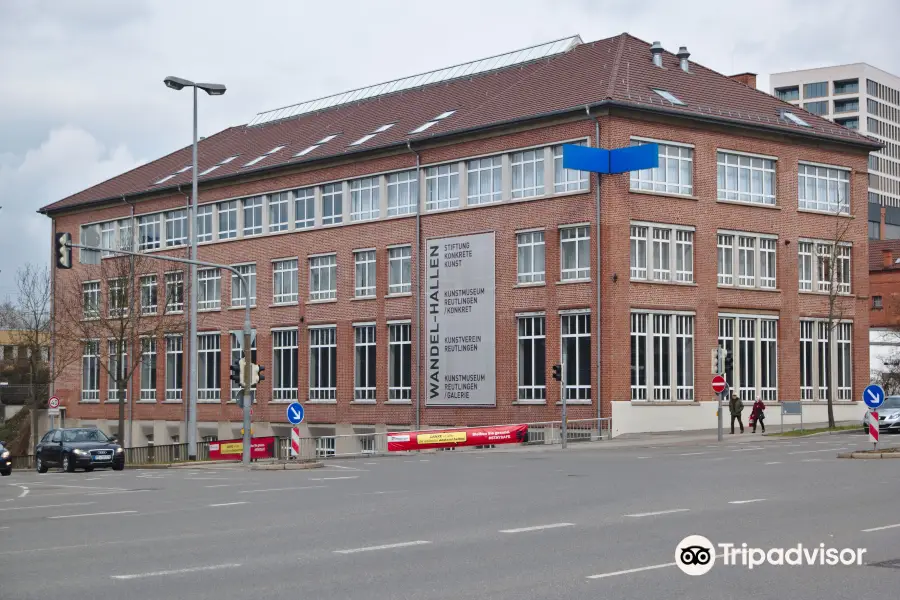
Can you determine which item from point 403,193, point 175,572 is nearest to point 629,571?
point 175,572

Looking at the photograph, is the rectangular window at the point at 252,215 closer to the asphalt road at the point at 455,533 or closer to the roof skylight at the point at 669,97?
the roof skylight at the point at 669,97

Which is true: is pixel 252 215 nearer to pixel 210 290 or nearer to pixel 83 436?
pixel 210 290

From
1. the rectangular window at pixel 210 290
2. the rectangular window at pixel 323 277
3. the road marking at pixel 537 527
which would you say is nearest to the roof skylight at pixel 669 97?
the rectangular window at pixel 323 277

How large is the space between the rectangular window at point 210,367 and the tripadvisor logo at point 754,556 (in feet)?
177

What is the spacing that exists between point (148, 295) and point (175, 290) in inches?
93.2

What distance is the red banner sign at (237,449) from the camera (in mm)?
46812

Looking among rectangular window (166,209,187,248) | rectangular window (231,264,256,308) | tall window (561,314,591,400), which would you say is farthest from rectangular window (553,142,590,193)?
rectangular window (166,209,187,248)

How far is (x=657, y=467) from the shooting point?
1110 inches

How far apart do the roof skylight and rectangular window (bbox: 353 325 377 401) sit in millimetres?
15897

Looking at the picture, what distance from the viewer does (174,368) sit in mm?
68000

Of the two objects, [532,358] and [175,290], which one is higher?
[175,290]

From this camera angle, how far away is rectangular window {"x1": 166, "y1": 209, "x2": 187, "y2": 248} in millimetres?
67812

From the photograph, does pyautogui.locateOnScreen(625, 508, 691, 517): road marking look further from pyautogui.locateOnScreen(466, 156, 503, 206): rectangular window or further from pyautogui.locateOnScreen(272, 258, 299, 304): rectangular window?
pyautogui.locateOnScreen(272, 258, 299, 304): rectangular window

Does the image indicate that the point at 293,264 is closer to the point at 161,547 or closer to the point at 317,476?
the point at 317,476
